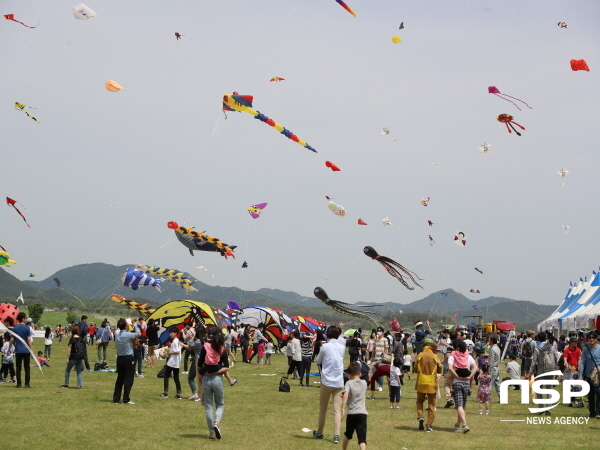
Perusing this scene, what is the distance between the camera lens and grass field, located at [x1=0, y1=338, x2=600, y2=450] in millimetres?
10805

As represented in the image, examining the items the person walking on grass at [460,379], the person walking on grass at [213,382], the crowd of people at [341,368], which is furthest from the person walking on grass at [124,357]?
the person walking on grass at [460,379]

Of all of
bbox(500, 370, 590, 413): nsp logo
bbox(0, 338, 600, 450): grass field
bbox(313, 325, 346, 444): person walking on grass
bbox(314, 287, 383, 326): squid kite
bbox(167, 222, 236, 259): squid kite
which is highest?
bbox(167, 222, 236, 259): squid kite

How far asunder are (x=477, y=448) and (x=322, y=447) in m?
2.61

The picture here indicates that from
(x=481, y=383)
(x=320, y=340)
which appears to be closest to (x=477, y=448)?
(x=481, y=383)

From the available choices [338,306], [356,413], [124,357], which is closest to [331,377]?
[356,413]

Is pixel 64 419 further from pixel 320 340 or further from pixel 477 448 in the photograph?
pixel 320 340

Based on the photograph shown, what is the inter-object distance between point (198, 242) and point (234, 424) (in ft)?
65.7

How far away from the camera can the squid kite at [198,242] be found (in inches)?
1249

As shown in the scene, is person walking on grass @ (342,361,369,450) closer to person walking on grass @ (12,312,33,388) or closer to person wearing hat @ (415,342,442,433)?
person wearing hat @ (415,342,442,433)

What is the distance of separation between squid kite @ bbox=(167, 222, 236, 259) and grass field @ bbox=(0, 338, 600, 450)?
563 inches

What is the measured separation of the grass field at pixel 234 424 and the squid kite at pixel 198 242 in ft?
46.9

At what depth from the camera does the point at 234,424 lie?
12.7 m

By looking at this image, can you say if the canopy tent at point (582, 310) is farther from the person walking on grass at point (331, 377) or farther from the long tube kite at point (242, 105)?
the person walking on grass at point (331, 377)

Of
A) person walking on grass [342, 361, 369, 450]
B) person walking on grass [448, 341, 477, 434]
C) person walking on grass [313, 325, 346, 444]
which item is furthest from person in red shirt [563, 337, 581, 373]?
person walking on grass [342, 361, 369, 450]
